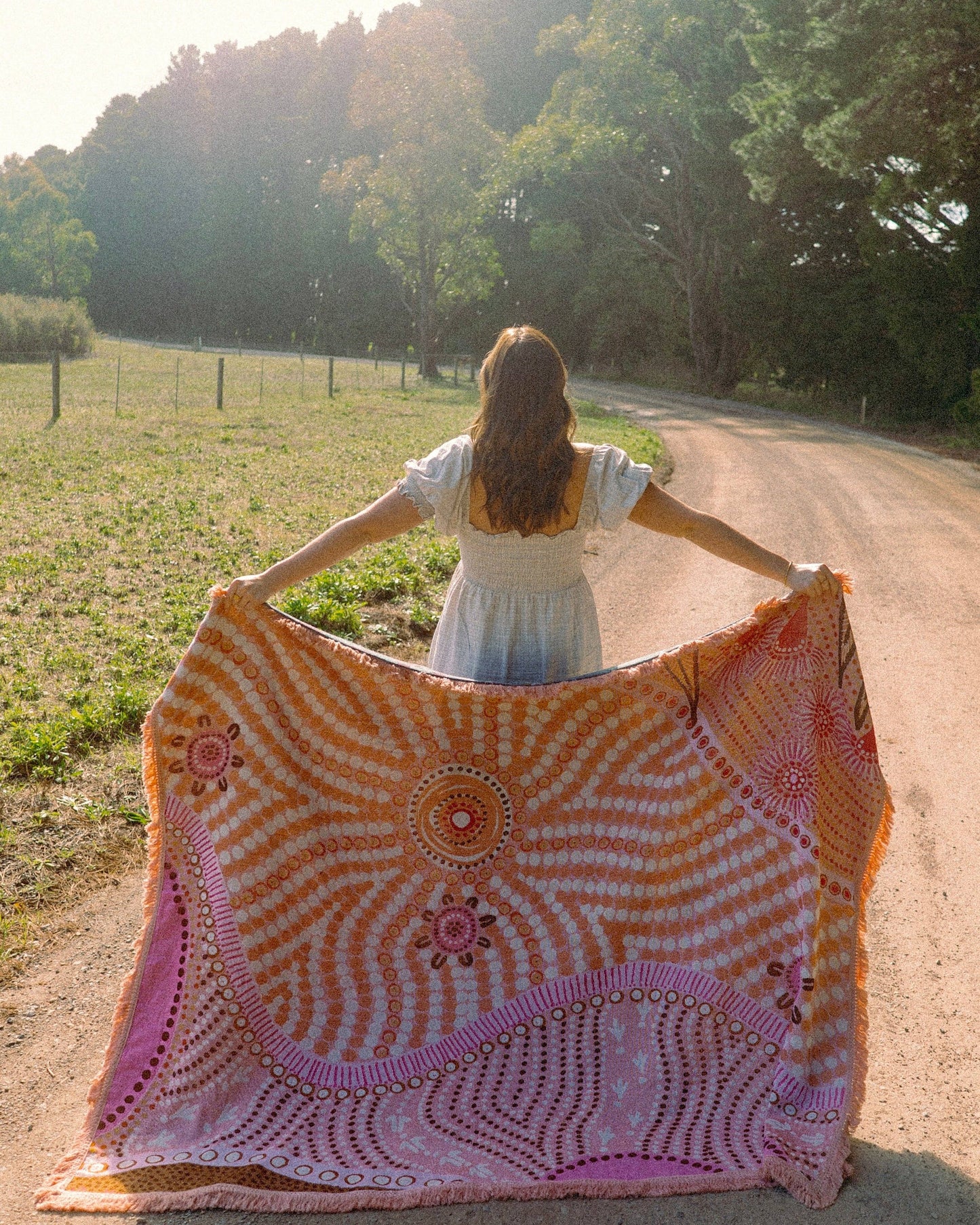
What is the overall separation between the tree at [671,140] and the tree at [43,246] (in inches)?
1604

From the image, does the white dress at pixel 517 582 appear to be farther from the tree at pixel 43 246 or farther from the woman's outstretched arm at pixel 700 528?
the tree at pixel 43 246

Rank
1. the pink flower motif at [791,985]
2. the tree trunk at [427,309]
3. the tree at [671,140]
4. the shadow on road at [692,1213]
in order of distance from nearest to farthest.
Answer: the shadow on road at [692,1213]
the pink flower motif at [791,985]
the tree at [671,140]
the tree trunk at [427,309]

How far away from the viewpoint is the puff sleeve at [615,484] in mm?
3273

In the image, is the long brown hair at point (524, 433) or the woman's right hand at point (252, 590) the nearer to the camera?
the long brown hair at point (524, 433)

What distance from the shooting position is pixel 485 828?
337 centimetres

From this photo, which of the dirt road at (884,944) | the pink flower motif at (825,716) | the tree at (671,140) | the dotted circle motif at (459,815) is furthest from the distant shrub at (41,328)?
the pink flower motif at (825,716)

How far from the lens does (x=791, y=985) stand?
10.2ft

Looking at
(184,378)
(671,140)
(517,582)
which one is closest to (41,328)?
(184,378)

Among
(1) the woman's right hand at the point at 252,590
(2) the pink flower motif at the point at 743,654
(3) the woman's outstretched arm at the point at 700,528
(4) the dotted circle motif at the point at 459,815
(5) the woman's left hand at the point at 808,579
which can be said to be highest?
(3) the woman's outstretched arm at the point at 700,528

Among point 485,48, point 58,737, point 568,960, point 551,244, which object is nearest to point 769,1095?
point 568,960

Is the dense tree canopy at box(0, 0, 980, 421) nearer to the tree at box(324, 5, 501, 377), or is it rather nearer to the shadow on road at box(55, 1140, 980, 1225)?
the tree at box(324, 5, 501, 377)

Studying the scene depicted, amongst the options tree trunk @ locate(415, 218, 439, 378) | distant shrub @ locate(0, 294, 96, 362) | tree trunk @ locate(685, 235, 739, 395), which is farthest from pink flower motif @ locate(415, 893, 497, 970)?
tree trunk @ locate(415, 218, 439, 378)

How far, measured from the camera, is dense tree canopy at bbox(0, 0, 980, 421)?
21781mm

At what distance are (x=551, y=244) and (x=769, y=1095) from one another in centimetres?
4755
